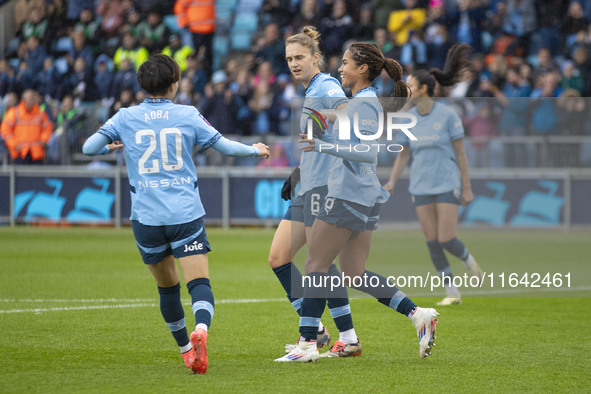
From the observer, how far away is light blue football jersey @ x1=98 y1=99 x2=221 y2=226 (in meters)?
5.29

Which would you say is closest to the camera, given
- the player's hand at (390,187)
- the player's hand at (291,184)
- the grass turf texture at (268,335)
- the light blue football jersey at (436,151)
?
the grass turf texture at (268,335)

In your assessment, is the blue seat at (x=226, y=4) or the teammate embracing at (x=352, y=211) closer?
the teammate embracing at (x=352, y=211)

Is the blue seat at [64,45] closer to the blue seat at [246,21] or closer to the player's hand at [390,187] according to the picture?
the blue seat at [246,21]

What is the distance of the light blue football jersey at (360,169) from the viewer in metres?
5.57

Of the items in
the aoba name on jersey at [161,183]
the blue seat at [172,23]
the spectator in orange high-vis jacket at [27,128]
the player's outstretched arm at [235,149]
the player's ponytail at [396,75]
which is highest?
the blue seat at [172,23]

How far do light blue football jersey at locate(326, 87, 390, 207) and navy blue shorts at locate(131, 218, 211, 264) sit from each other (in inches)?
33.7

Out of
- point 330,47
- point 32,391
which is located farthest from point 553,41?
point 32,391

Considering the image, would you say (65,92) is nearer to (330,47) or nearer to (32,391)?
(330,47)

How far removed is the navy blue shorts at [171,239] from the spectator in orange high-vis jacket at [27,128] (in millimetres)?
14226

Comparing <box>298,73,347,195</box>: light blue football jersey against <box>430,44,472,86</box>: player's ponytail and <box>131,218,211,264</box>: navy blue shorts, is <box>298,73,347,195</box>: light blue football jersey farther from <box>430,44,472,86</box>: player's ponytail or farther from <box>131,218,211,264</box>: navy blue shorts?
<box>430,44,472,86</box>: player's ponytail

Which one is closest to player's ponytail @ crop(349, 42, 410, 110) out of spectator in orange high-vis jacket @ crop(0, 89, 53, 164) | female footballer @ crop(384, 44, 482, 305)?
female footballer @ crop(384, 44, 482, 305)

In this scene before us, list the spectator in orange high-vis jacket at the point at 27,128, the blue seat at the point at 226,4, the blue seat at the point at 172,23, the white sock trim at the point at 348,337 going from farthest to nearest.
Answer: the blue seat at the point at 172,23 → the blue seat at the point at 226,4 → the spectator in orange high-vis jacket at the point at 27,128 → the white sock trim at the point at 348,337

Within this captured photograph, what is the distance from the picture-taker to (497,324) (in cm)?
763

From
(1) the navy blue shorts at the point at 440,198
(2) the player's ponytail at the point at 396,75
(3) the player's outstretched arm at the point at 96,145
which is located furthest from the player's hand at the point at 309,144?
(1) the navy blue shorts at the point at 440,198
